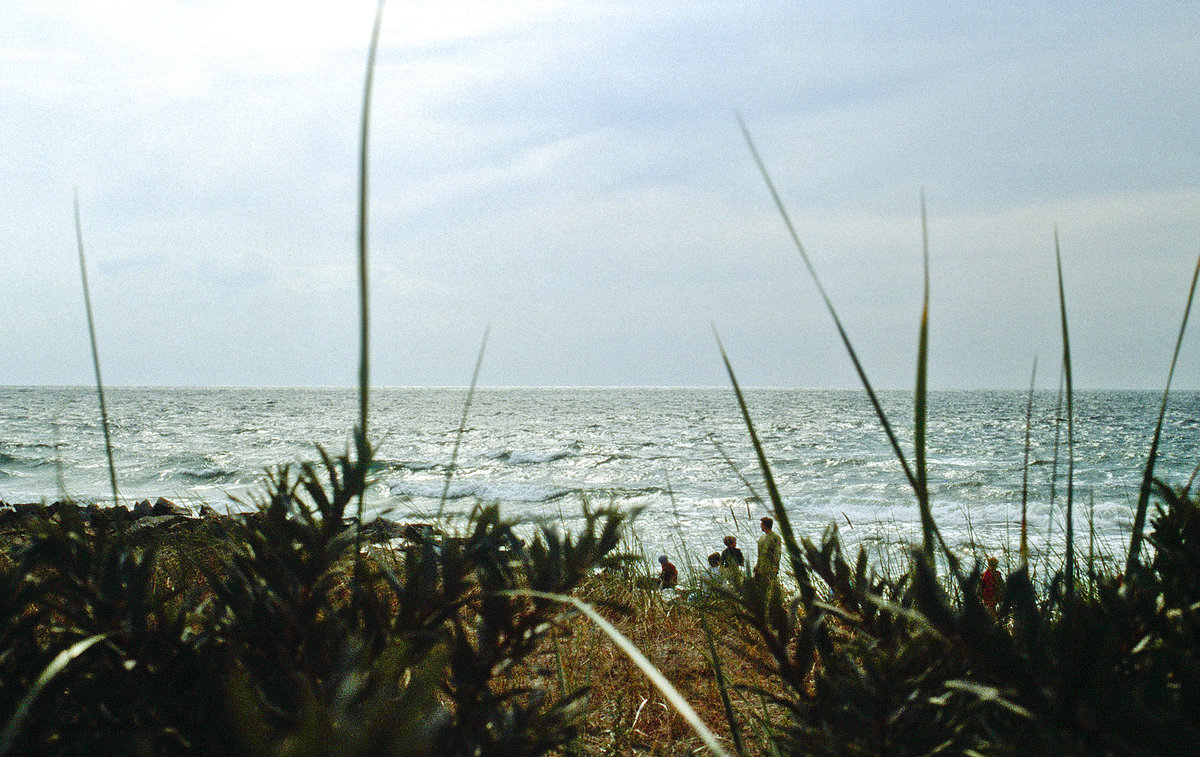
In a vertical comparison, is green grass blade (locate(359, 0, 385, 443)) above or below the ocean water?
above

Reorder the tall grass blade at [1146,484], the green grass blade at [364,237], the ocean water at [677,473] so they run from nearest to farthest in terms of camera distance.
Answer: the green grass blade at [364,237] < the tall grass blade at [1146,484] < the ocean water at [677,473]

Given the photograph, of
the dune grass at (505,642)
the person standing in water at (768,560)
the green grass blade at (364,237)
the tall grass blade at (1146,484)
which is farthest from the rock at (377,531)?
the tall grass blade at (1146,484)

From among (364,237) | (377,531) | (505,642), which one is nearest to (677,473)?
(377,531)

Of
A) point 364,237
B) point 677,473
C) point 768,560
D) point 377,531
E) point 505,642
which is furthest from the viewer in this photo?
point 677,473

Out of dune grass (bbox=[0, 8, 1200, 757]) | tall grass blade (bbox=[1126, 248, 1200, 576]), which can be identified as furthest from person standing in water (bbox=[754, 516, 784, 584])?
tall grass blade (bbox=[1126, 248, 1200, 576])

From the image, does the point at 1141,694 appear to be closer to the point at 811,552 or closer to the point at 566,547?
the point at 811,552

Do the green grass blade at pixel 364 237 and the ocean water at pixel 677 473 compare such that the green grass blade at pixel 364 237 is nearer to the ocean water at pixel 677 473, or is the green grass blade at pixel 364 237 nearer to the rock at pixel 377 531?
the rock at pixel 377 531

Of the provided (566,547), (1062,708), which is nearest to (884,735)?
(1062,708)

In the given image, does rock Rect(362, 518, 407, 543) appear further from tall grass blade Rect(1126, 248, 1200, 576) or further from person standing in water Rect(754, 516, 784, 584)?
tall grass blade Rect(1126, 248, 1200, 576)

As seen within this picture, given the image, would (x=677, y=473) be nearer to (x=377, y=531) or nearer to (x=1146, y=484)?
(x=377, y=531)

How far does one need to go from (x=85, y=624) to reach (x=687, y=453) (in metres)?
23.4

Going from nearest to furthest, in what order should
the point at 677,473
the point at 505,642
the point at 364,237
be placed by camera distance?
the point at 364,237 < the point at 505,642 < the point at 677,473

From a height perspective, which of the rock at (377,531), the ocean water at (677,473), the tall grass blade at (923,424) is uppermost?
the tall grass blade at (923,424)

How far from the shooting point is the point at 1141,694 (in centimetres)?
59
